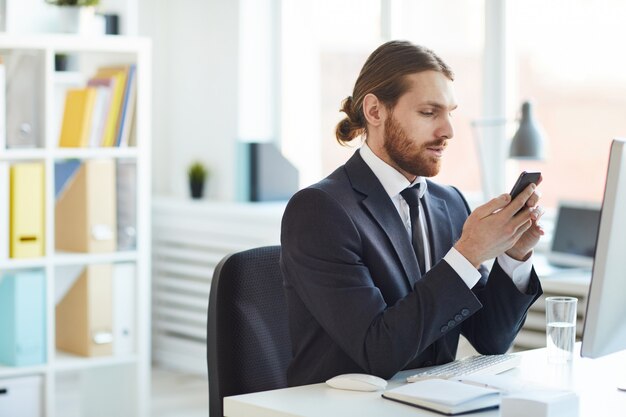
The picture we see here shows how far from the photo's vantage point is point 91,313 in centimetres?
363

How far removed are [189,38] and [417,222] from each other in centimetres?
336

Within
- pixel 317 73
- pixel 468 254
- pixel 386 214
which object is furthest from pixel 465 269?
pixel 317 73

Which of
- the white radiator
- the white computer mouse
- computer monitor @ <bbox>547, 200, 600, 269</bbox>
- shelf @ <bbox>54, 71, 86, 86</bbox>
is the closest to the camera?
the white computer mouse

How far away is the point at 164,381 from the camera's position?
193 inches

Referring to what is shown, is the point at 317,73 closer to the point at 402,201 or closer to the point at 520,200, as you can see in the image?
the point at 402,201

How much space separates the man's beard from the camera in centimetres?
209

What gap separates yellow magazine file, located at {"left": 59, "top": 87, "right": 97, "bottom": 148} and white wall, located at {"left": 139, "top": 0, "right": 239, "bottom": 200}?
1.41 m

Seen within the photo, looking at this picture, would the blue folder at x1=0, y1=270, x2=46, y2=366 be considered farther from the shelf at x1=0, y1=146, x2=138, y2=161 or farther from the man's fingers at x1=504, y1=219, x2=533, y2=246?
the man's fingers at x1=504, y1=219, x2=533, y2=246

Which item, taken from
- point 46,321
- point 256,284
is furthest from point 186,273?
point 256,284

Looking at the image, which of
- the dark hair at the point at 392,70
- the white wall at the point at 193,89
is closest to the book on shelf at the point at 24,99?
the white wall at the point at 193,89

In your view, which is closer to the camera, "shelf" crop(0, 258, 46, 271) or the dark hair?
the dark hair

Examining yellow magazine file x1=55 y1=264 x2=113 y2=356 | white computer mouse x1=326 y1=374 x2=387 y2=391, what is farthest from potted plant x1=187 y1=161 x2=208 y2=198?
white computer mouse x1=326 y1=374 x2=387 y2=391

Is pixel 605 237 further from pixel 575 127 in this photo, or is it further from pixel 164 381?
pixel 164 381

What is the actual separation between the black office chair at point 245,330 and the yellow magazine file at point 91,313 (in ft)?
5.31
